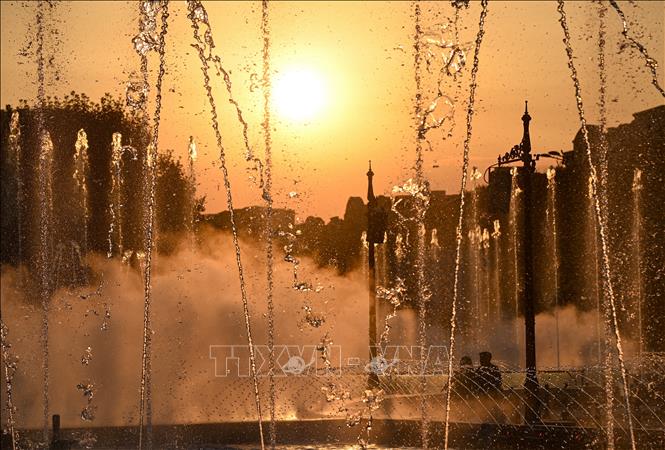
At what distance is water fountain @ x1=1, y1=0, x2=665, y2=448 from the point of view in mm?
16312

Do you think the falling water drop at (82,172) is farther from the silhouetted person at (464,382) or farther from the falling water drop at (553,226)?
the silhouetted person at (464,382)

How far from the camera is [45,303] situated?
2605cm

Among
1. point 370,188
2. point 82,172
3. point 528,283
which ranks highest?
point 82,172

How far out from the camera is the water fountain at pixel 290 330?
16312 millimetres

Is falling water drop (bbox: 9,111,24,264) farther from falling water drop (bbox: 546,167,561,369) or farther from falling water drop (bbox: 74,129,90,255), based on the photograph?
falling water drop (bbox: 546,167,561,369)

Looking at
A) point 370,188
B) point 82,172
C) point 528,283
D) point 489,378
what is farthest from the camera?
point 82,172

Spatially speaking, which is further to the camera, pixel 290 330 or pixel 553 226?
pixel 553 226

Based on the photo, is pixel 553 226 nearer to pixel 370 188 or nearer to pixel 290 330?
pixel 290 330

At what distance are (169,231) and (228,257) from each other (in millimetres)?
6562

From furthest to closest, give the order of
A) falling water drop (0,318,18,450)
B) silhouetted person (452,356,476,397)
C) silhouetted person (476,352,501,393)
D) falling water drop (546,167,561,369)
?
falling water drop (546,167,561,369) < falling water drop (0,318,18,450) < silhouetted person (452,356,476,397) < silhouetted person (476,352,501,393)

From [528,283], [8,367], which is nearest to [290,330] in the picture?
[8,367]

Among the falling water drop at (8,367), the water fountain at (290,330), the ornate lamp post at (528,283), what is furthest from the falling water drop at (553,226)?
the ornate lamp post at (528,283)

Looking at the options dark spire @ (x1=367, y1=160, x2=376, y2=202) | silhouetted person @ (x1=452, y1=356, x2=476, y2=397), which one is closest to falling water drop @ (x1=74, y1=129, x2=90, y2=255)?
dark spire @ (x1=367, y1=160, x2=376, y2=202)

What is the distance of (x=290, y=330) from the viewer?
30.7m
